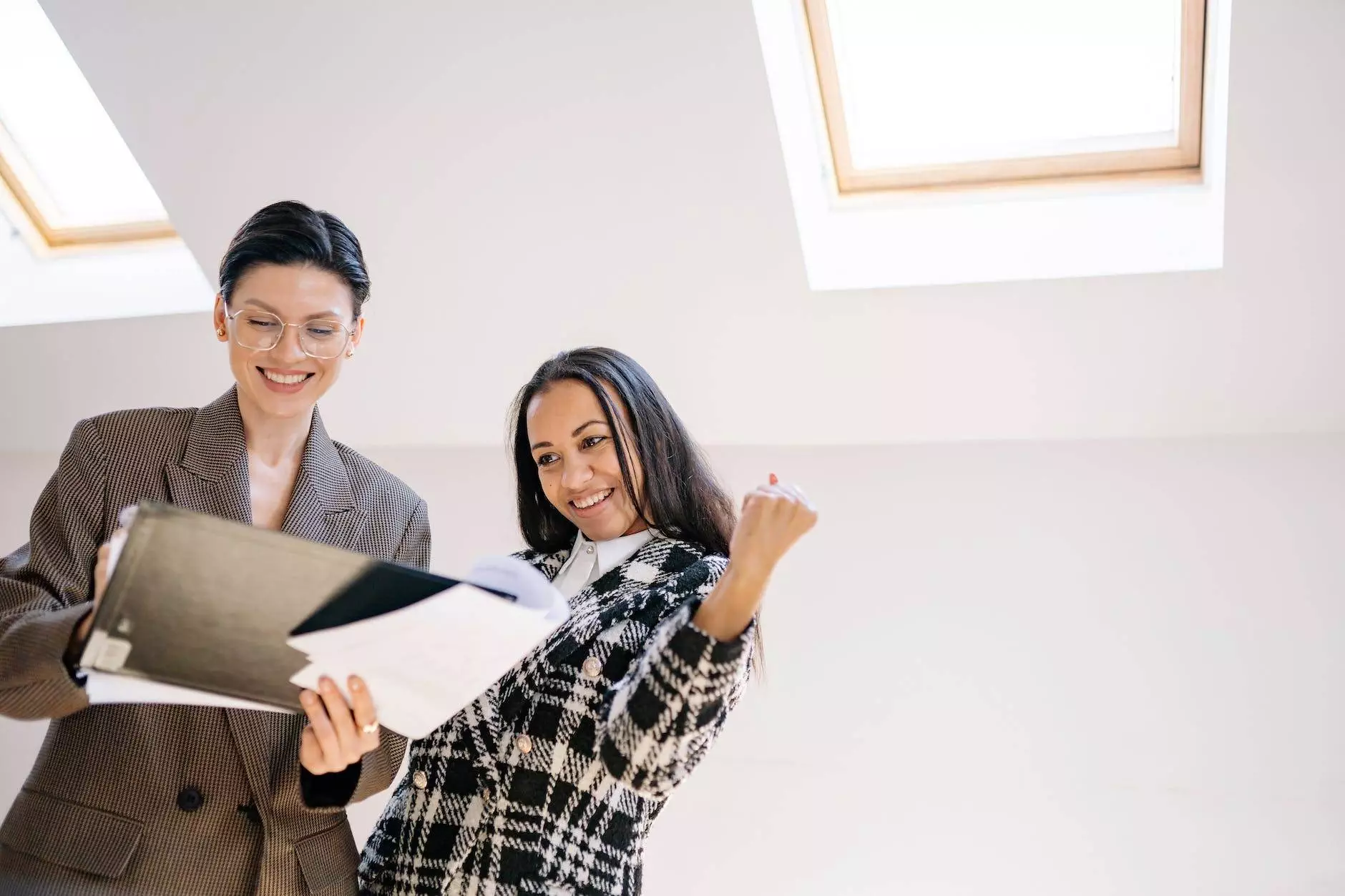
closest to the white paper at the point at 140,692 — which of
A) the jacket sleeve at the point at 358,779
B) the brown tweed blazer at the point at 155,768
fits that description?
the brown tweed blazer at the point at 155,768

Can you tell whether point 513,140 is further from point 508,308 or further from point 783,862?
point 783,862

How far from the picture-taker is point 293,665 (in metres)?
1.19

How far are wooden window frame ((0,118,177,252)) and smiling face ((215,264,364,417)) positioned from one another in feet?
6.32

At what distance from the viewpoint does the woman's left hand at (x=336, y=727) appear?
1.26 metres

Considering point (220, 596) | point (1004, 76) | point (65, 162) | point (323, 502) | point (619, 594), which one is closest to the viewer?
point (220, 596)

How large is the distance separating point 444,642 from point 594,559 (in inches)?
17.6

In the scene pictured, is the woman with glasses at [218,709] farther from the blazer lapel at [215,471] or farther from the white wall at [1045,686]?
the white wall at [1045,686]

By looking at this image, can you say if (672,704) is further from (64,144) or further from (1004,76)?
(64,144)

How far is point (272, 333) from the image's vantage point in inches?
60.2

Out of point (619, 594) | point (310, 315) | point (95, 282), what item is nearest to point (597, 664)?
point (619, 594)

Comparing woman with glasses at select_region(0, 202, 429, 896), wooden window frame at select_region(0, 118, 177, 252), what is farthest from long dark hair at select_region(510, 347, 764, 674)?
wooden window frame at select_region(0, 118, 177, 252)

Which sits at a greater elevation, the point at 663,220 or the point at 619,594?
the point at 663,220

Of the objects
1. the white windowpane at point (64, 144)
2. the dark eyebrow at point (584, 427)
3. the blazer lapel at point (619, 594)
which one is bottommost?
the blazer lapel at point (619, 594)

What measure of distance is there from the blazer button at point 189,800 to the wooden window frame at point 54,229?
7.18 feet
